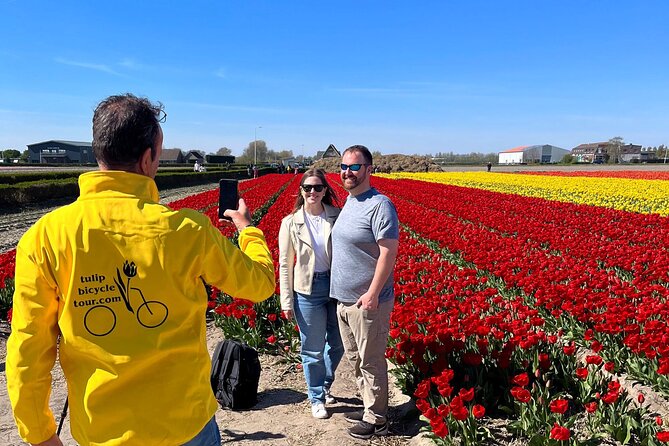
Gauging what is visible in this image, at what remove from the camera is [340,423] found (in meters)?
3.71

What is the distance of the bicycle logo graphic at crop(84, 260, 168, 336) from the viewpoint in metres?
1.46

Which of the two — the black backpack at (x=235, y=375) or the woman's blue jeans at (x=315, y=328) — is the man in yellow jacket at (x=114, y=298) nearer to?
the woman's blue jeans at (x=315, y=328)

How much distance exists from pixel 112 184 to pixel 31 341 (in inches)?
20.3

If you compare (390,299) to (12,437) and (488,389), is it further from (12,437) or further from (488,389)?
(12,437)

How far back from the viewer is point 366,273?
10.6ft

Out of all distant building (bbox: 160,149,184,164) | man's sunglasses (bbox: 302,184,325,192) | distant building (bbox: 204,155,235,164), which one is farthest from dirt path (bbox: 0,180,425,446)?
distant building (bbox: 160,149,184,164)

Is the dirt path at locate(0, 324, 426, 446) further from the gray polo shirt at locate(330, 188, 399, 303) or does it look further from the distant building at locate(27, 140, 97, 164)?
the distant building at locate(27, 140, 97, 164)

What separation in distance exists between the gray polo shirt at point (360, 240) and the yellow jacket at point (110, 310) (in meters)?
1.67

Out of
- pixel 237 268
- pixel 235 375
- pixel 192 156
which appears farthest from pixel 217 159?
pixel 237 268

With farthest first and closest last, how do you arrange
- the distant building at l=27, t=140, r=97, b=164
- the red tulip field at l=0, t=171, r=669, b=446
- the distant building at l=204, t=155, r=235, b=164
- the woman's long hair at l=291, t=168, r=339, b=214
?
the distant building at l=27, t=140, r=97, b=164
the distant building at l=204, t=155, r=235, b=164
the woman's long hair at l=291, t=168, r=339, b=214
the red tulip field at l=0, t=171, r=669, b=446

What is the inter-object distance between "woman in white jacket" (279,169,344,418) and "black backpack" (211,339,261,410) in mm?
449

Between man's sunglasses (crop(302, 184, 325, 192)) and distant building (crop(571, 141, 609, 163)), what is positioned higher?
distant building (crop(571, 141, 609, 163))

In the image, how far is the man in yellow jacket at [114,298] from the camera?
1.44 meters

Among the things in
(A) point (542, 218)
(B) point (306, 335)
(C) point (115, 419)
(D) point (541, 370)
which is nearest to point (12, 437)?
(B) point (306, 335)
